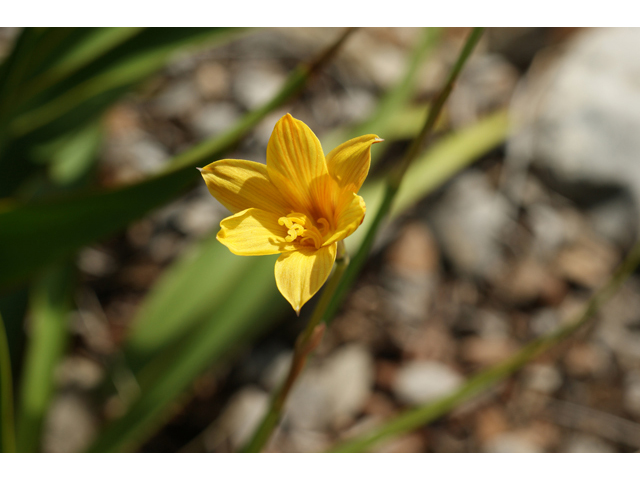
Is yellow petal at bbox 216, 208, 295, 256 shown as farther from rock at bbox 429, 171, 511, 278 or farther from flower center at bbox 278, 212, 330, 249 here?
rock at bbox 429, 171, 511, 278

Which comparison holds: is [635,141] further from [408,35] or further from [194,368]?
[194,368]

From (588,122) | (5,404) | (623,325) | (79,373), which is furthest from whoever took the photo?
(588,122)

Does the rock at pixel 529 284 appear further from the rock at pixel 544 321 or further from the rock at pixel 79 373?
the rock at pixel 79 373

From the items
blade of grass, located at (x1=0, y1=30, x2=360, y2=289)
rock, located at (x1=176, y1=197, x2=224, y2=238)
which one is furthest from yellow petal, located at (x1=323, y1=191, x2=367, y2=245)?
rock, located at (x1=176, y1=197, x2=224, y2=238)

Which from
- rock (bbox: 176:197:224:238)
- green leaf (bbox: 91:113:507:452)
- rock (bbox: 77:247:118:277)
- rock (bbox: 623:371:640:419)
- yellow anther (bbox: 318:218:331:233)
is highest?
yellow anther (bbox: 318:218:331:233)

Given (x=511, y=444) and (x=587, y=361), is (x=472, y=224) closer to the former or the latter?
(x=587, y=361)

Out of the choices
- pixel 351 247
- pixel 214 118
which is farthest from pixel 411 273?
pixel 214 118

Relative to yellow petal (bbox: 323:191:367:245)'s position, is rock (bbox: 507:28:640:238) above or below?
below
